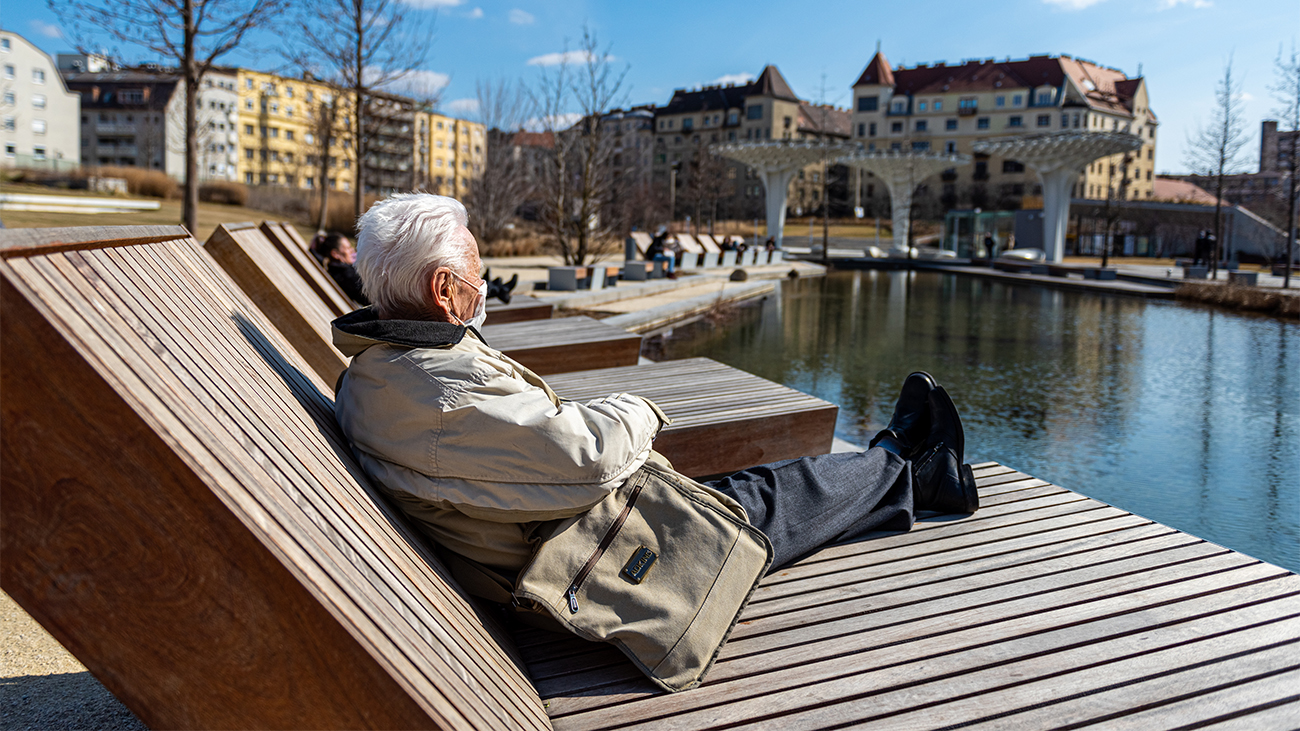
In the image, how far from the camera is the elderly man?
1830 mm

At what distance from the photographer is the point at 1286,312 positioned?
17.1m

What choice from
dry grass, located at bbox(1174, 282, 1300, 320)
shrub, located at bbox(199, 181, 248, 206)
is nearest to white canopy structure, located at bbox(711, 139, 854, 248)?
dry grass, located at bbox(1174, 282, 1300, 320)

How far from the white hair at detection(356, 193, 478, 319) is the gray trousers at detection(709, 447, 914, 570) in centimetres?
101

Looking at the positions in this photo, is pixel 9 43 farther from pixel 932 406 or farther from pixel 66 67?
pixel 932 406

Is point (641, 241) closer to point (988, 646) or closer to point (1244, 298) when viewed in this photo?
point (1244, 298)

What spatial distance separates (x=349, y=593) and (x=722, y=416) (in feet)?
8.35

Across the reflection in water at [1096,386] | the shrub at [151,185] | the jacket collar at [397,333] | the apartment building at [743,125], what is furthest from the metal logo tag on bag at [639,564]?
the apartment building at [743,125]

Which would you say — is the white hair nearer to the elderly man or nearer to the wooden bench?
the elderly man

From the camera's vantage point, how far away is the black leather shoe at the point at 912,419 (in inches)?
127

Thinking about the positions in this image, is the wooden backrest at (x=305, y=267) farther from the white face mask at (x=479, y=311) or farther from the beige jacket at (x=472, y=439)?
the beige jacket at (x=472, y=439)

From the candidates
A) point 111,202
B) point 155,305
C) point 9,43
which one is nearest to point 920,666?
point 155,305

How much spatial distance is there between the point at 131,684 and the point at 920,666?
1527 mm

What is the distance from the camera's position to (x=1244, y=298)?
18281 mm

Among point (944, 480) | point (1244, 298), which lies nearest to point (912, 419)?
point (944, 480)
